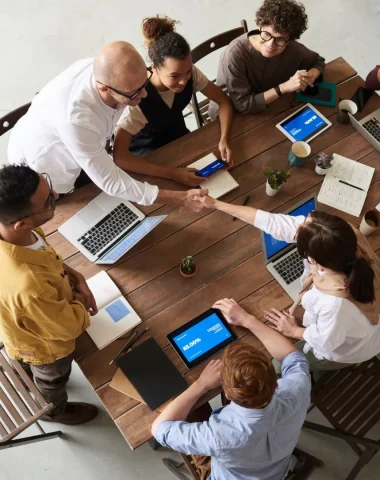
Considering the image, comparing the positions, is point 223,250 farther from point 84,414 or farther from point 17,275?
point 84,414

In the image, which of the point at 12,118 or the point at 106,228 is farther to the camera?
the point at 12,118

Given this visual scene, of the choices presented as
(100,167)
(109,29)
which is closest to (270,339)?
(100,167)

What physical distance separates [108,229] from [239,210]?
2.04 feet

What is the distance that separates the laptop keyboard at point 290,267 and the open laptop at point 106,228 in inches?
23.7

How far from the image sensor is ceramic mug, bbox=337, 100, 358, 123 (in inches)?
95.9

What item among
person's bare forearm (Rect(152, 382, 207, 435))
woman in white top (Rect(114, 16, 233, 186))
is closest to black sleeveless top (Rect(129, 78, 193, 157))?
woman in white top (Rect(114, 16, 233, 186))

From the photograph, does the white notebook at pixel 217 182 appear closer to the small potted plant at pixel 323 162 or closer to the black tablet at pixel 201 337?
the small potted plant at pixel 323 162

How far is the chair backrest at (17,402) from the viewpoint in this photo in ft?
6.57

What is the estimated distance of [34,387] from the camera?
2057 mm

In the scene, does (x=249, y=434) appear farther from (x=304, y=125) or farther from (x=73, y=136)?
(x=304, y=125)

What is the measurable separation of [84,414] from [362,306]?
165cm

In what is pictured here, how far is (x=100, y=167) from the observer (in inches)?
80.0

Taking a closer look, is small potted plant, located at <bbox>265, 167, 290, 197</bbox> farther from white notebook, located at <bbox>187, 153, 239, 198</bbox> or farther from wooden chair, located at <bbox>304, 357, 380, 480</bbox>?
wooden chair, located at <bbox>304, 357, 380, 480</bbox>

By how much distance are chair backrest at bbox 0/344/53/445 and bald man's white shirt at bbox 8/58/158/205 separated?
889 mm
